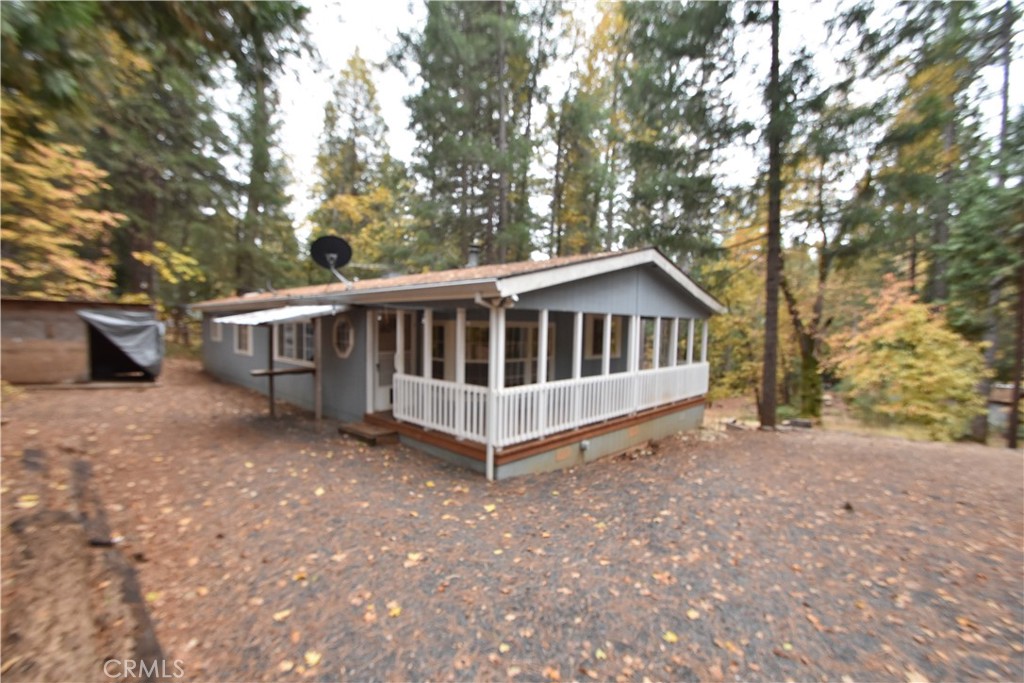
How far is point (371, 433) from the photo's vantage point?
6836 millimetres

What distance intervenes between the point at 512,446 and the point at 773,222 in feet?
26.2

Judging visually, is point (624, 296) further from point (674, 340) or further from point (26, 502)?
point (26, 502)

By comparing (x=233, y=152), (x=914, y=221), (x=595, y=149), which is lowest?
(x=914, y=221)

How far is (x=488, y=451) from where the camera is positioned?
18.4 ft

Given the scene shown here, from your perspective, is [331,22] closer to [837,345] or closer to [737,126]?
[737,126]

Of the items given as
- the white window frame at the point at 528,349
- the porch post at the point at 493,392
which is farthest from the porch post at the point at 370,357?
the porch post at the point at 493,392

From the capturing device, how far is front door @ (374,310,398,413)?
25.4ft

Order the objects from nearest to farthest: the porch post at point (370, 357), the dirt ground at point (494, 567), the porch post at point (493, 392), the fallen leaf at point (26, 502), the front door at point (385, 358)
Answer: the dirt ground at point (494, 567), the fallen leaf at point (26, 502), the porch post at point (493, 392), the porch post at point (370, 357), the front door at point (385, 358)

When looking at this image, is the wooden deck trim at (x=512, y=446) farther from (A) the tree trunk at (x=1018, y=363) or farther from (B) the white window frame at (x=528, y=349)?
(A) the tree trunk at (x=1018, y=363)

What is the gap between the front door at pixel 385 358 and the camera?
7.75 meters

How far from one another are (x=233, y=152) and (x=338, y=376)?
11.6 m

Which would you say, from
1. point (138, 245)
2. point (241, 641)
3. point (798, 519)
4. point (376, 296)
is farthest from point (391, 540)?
point (138, 245)

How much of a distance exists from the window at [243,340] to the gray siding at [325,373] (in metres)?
0.16

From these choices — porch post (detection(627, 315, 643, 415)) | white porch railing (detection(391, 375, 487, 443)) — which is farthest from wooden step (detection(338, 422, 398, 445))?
porch post (detection(627, 315, 643, 415))
